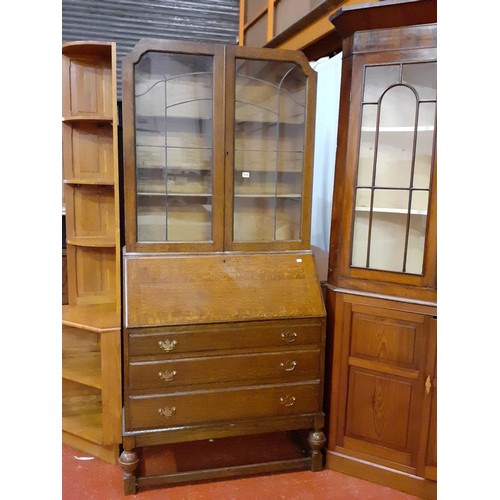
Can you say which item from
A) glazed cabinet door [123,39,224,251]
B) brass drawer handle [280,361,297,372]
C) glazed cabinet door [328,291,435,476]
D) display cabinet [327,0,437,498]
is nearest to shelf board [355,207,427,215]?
display cabinet [327,0,437,498]

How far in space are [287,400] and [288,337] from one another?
31cm

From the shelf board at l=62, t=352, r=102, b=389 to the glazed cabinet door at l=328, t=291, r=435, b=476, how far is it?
3.95ft

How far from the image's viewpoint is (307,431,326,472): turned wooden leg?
2.15 meters

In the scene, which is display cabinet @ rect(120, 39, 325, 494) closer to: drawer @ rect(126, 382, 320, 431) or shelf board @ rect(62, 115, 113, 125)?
drawer @ rect(126, 382, 320, 431)

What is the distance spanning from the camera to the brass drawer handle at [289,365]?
2.08 metres

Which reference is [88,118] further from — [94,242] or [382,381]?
[382,381]

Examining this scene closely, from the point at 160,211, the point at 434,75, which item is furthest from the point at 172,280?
the point at 434,75

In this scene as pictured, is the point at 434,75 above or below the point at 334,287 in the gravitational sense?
above

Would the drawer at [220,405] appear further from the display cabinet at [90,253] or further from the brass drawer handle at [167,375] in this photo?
the display cabinet at [90,253]

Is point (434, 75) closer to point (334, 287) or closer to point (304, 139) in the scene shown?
point (304, 139)

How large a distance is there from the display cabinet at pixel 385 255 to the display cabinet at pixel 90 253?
3.53ft

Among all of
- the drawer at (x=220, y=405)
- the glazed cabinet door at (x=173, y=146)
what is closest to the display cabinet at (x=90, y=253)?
the glazed cabinet door at (x=173, y=146)

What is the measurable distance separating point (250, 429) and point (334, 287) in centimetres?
78

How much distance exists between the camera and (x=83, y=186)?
240 centimetres
